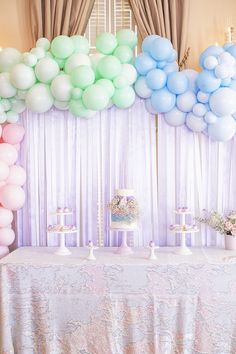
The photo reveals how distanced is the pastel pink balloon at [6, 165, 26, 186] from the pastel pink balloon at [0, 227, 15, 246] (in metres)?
0.36

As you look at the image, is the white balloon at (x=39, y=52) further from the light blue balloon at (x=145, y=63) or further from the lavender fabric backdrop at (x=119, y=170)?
the light blue balloon at (x=145, y=63)

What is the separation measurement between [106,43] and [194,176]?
4.07 ft

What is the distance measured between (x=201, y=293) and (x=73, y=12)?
236cm

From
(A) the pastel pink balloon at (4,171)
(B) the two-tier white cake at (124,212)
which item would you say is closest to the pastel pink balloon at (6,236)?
(A) the pastel pink balloon at (4,171)

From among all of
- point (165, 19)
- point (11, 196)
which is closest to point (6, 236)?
point (11, 196)

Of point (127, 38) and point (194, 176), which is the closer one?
point (127, 38)

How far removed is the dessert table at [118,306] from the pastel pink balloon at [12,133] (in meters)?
0.94

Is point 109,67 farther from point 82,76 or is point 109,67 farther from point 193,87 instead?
point 193,87

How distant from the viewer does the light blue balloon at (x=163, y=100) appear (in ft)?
10.6

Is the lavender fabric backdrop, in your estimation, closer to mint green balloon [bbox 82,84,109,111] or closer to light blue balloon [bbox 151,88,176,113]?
light blue balloon [bbox 151,88,176,113]

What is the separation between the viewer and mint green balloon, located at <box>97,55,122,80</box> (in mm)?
3143

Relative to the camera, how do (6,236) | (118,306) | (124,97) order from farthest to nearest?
1. (6,236)
2. (124,97)
3. (118,306)

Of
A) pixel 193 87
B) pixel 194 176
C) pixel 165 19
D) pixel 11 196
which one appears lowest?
pixel 11 196

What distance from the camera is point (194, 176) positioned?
356cm
